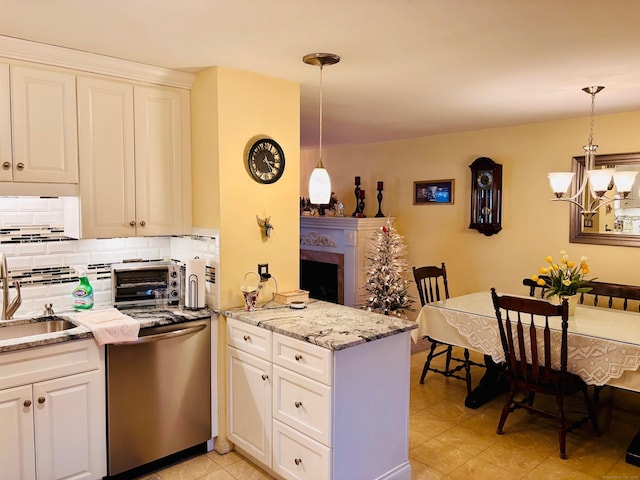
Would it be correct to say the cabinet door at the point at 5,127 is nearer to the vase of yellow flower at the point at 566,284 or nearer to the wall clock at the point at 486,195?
the vase of yellow flower at the point at 566,284

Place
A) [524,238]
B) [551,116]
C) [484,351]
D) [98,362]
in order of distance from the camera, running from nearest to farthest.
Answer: [98,362] → [484,351] → [551,116] → [524,238]

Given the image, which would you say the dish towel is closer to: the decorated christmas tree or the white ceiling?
the white ceiling

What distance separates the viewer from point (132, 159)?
9.53 ft

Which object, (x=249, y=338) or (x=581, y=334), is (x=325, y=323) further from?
(x=581, y=334)

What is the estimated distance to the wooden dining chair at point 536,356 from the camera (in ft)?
9.53

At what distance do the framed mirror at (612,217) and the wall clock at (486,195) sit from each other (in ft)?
2.27

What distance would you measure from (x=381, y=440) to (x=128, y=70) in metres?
2.52

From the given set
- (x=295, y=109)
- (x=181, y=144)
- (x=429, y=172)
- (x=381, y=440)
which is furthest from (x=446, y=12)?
(x=429, y=172)

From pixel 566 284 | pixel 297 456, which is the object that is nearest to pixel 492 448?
pixel 566 284

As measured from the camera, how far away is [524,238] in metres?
4.79

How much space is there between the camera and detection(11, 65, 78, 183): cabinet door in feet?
8.24

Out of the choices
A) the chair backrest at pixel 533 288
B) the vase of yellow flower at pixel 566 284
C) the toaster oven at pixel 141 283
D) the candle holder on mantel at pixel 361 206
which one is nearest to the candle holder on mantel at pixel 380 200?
the candle holder on mantel at pixel 361 206

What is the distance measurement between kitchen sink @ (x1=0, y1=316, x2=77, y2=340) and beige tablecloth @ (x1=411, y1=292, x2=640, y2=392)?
243cm

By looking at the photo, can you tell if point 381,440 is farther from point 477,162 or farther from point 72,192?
point 477,162
